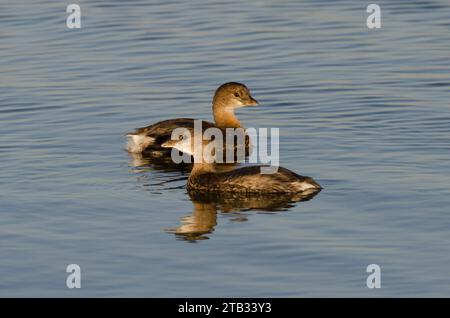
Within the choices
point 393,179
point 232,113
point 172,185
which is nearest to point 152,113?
point 232,113

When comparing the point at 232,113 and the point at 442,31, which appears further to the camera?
the point at 442,31

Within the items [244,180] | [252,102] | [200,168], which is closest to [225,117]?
[252,102]

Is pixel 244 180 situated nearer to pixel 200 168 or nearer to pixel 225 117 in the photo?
pixel 200 168

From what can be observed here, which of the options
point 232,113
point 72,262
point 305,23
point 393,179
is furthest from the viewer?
point 305,23

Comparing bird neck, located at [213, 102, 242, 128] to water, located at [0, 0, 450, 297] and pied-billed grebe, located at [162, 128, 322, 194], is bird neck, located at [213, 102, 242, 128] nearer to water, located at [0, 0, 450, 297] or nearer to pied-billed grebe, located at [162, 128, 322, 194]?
water, located at [0, 0, 450, 297]

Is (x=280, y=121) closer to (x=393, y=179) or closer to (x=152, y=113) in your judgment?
(x=152, y=113)

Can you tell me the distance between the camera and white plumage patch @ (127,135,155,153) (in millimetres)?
16562

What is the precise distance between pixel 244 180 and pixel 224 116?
4.03 m

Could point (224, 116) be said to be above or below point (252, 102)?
below

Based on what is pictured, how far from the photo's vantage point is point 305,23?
80.9 feet

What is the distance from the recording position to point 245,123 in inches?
734

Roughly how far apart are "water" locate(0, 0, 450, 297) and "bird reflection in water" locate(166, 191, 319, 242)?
0.21 ft

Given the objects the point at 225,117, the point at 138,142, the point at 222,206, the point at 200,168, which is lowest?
the point at 222,206
